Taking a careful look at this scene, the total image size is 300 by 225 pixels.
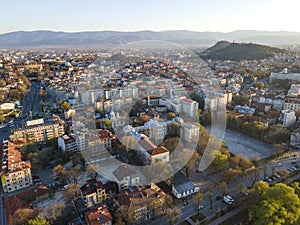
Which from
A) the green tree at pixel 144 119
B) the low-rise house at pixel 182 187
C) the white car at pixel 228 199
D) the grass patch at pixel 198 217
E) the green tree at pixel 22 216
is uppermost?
the green tree at pixel 144 119

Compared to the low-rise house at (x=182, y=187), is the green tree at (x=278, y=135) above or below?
above

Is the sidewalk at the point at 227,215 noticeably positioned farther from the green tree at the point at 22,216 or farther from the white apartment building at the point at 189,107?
the white apartment building at the point at 189,107

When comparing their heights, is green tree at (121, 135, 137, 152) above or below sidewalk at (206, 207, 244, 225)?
above

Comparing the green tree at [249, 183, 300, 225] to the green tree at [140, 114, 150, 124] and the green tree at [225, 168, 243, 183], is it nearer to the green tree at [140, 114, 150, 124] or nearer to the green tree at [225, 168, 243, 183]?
the green tree at [225, 168, 243, 183]

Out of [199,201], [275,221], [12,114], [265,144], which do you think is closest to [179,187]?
[199,201]

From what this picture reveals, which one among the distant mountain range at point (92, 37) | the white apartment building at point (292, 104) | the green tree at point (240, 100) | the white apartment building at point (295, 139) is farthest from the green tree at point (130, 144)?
the distant mountain range at point (92, 37)

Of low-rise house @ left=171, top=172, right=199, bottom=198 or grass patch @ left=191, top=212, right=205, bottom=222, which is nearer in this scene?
grass patch @ left=191, top=212, right=205, bottom=222

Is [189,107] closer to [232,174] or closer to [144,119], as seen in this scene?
[144,119]

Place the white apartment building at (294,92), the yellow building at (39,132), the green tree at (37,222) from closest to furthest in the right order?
1. the green tree at (37,222)
2. the yellow building at (39,132)
3. the white apartment building at (294,92)

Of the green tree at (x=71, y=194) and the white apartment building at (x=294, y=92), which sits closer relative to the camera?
the green tree at (x=71, y=194)

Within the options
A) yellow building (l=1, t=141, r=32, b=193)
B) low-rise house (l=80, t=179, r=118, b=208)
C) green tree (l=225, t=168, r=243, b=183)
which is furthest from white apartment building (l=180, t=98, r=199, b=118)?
yellow building (l=1, t=141, r=32, b=193)

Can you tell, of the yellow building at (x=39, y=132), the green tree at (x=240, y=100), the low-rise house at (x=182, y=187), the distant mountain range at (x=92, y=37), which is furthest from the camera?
the distant mountain range at (x=92, y=37)
